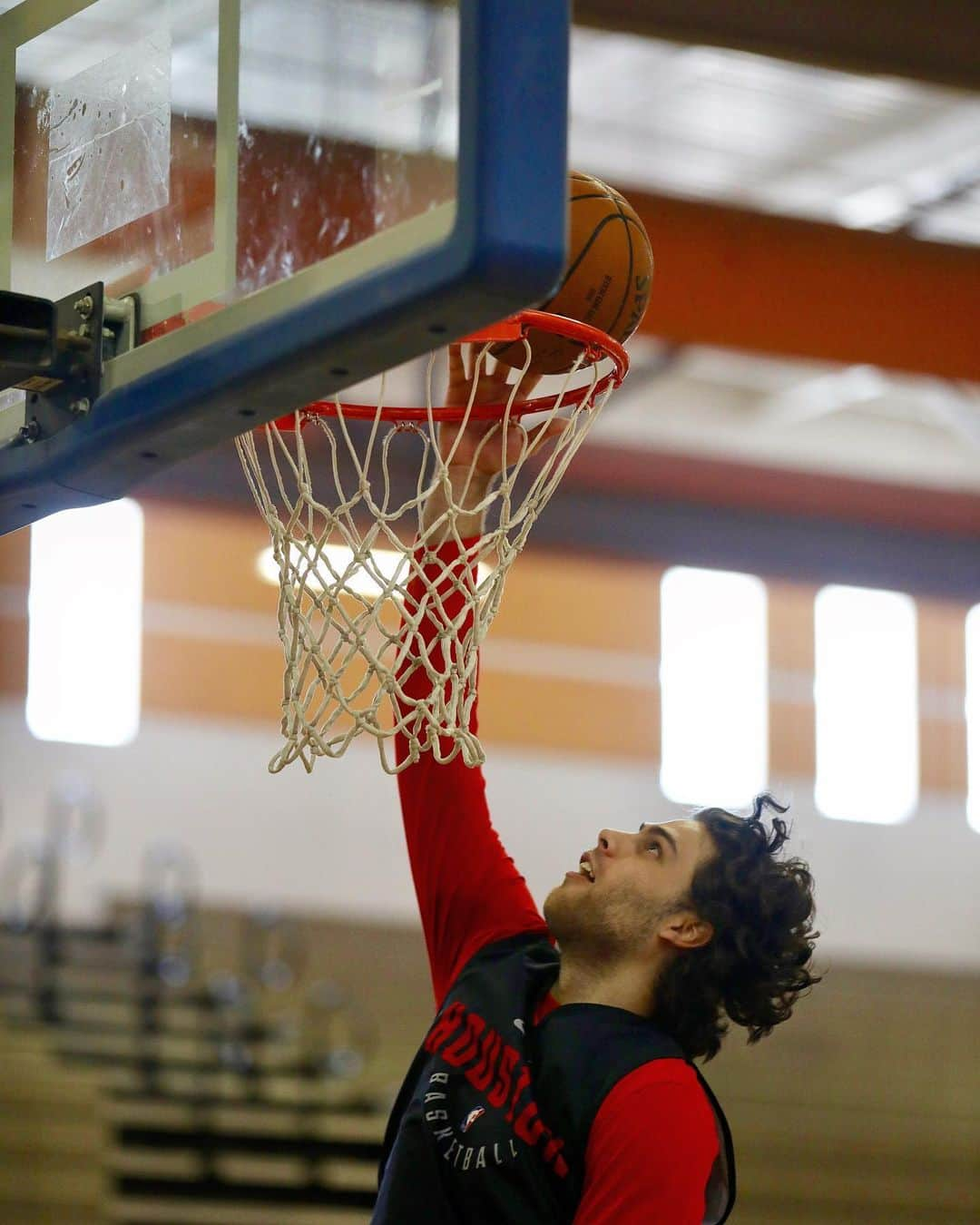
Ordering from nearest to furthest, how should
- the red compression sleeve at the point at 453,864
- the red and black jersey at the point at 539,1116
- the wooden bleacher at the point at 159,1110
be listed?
1. the red and black jersey at the point at 539,1116
2. the red compression sleeve at the point at 453,864
3. the wooden bleacher at the point at 159,1110

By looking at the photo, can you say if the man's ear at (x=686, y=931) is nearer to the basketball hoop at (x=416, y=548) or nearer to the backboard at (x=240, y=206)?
the basketball hoop at (x=416, y=548)

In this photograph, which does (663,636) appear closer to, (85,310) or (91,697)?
(91,697)

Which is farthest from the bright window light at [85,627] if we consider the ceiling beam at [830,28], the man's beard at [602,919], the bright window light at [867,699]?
the man's beard at [602,919]

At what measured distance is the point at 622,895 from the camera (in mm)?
2766

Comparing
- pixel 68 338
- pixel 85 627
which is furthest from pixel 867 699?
pixel 68 338

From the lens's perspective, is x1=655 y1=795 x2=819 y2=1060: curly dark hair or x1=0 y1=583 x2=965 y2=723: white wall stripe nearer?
x1=655 y1=795 x2=819 y2=1060: curly dark hair

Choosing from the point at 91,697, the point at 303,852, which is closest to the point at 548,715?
the point at 303,852

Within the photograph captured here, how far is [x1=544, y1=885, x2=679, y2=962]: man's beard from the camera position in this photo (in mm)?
2729

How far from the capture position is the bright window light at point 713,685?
1291 cm

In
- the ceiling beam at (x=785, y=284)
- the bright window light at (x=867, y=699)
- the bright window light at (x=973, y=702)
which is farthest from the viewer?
the bright window light at (x=973, y=702)

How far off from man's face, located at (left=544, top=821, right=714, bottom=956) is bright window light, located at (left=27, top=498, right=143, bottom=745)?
8792 millimetres

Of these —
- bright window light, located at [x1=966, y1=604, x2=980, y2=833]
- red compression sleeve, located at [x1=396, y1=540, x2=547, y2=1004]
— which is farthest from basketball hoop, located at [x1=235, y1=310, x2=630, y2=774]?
bright window light, located at [x1=966, y1=604, x2=980, y2=833]

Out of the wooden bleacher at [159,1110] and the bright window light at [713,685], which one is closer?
the wooden bleacher at [159,1110]

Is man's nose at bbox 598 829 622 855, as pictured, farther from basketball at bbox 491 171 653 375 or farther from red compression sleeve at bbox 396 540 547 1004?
basketball at bbox 491 171 653 375
